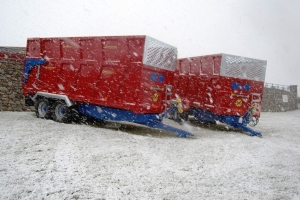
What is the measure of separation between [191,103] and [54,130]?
5.84 metres

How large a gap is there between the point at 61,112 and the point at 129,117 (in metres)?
2.48

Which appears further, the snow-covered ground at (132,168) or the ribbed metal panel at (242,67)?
the ribbed metal panel at (242,67)

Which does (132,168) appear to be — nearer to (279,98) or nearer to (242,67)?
(242,67)

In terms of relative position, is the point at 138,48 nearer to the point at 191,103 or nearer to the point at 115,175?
the point at 115,175

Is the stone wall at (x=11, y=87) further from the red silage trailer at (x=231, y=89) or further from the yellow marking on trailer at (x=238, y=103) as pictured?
the yellow marking on trailer at (x=238, y=103)

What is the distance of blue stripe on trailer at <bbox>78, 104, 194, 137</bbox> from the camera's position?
6.81 meters

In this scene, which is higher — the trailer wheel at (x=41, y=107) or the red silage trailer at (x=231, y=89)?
the red silage trailer at (x=231, y=89)

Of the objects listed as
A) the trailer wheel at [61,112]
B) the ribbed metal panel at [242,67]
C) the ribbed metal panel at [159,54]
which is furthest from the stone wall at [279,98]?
the trailer wheel at [61,112]

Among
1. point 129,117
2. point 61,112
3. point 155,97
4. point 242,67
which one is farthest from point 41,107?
point 242,67

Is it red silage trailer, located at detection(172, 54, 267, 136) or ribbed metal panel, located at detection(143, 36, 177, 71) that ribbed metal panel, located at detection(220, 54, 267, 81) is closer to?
red silage trailer, located at detection(172, 54, 267, 136)

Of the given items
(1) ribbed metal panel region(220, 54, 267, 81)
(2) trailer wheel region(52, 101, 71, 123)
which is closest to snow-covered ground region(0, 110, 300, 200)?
(2) trailer wheel region(52, 101, 71, 123)

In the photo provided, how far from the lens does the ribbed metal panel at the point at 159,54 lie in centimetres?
655

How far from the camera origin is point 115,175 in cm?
356

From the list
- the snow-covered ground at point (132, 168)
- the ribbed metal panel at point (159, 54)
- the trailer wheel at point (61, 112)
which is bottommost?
the snow-covered ground at point (132, 168)
